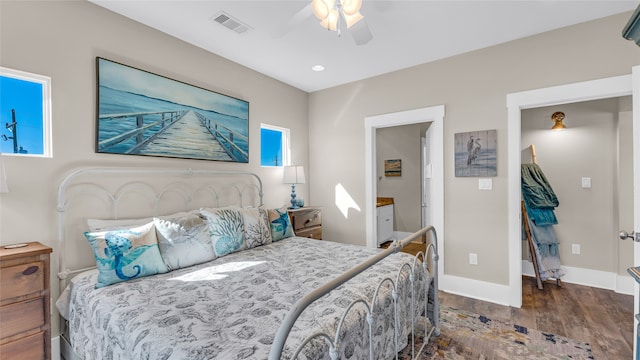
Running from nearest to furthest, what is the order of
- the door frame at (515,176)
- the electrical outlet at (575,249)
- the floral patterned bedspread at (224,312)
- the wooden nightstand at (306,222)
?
the floral patterned bedspread at (224,312)
the door frame at (515,176)
the electrical outlet at (575,249)
the wooden nightstand at (306,222)

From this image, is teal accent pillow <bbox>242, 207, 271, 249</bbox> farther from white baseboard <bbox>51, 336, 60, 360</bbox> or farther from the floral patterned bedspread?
white baseboard <bbox>51, 336, 60, 360</bbox>

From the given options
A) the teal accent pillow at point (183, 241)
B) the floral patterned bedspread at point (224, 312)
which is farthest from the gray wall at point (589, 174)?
the teal accent pillow at point (183, 241)

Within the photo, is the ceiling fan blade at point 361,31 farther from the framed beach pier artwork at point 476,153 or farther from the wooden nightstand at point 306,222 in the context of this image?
the wooden nightstand at point 306,222

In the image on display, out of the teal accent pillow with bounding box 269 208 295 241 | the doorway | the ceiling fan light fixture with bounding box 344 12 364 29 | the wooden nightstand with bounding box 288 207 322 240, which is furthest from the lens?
the wooden nightstand with bounding box 288 207 322 240

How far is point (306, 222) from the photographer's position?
367 centimetres

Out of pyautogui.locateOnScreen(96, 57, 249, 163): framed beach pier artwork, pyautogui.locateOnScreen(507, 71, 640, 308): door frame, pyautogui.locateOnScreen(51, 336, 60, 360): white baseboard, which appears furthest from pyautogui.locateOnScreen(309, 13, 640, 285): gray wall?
pyautogui.locateOnScreen(51, 336, 60, 360): white baseboard

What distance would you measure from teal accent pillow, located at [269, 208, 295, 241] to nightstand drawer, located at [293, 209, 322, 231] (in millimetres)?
456

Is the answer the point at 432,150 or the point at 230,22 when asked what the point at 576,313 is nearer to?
the point at 432,150

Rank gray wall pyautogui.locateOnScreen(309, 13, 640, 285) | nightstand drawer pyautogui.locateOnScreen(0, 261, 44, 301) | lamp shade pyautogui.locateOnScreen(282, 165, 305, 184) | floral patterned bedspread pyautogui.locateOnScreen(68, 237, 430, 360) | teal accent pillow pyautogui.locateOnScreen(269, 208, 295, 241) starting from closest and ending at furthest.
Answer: floral patterned bedspread pyautogui.locateOnScreen(68, 237, 430, 360)
nightstand drawer pyautogui.locateOnScreen(0, 261, 44, 301)
gray wall pyautogui.locateOnScreen(309, 13, 640, 285)
teal accent pillow pyautogui.locateOnScreen(269, 208, 295, 241)
lamp shade pyautogui.locateOnScreen(282, 165, 305, 184)

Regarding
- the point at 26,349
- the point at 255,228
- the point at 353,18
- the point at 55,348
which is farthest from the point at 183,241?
the point at 353,18

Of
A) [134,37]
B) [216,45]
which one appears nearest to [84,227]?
[134,37]

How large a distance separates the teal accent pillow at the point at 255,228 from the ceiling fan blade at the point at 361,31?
179 centimetres

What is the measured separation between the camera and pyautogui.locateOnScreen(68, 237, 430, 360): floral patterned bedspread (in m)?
1.17

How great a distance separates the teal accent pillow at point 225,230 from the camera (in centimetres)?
237
